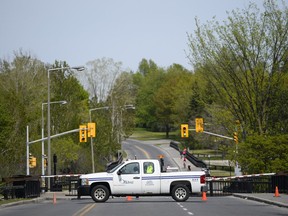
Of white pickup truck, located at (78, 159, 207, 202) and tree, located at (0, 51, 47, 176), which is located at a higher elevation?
tree, located at (0, 51, 47, 176)

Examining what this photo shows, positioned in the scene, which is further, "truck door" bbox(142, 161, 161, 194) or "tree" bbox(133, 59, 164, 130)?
"tree" bbox(133, 59, 164, 130)

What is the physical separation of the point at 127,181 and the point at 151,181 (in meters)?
1.15

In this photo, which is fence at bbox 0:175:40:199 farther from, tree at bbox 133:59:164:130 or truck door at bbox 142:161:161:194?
tree at bbox 133:59:164:130

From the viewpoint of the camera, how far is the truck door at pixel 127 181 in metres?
32.3

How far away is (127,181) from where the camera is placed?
1275 inches

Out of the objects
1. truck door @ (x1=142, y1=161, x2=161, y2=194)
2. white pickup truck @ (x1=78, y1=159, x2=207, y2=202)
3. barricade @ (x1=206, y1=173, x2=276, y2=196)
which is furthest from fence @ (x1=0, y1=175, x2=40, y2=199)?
barricade @ (x1=206, y1=173, x2=276, y2=196)

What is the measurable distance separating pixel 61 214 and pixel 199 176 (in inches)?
367

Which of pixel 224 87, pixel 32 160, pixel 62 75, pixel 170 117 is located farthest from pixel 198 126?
pixel 170 117

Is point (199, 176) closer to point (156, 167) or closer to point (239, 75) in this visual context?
point (156, 167)

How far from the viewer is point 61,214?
24.9 metres

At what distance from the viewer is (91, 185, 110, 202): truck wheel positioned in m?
32.6

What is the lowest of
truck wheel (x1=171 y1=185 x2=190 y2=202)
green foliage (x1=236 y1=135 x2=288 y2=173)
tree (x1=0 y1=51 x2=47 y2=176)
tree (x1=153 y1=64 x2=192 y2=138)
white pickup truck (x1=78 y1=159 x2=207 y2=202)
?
truck wheel (x1=171 y1=185 x2=190 y2=202)

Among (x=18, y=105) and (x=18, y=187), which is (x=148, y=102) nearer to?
(x=18, y=105)

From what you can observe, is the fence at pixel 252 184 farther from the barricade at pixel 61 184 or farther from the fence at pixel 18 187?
the fence at pixel 18 187
